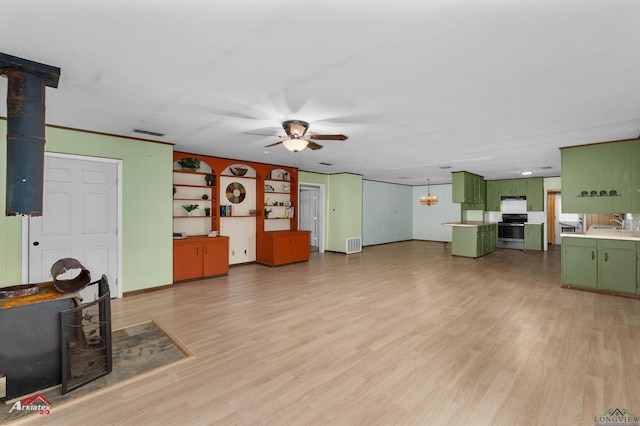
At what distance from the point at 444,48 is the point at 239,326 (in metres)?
3.42

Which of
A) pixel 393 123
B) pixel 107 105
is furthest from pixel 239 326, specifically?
pixel 393 123

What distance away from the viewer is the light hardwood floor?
2035mm

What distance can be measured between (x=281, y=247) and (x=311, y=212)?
107 inches

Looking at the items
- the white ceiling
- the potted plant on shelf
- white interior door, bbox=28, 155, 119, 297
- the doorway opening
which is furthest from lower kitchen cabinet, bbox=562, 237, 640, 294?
white interior door, bbox=28, 155, 119, 297

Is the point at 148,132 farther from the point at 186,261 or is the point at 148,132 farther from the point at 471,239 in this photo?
the point at 471,239

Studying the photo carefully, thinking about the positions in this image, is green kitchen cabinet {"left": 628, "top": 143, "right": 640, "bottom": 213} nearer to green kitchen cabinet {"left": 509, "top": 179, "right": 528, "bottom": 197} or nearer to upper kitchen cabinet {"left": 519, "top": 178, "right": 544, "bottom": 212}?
upper kitchen cabinet {"left": 519, "top": 178, "right": 544, "bottom": 212}

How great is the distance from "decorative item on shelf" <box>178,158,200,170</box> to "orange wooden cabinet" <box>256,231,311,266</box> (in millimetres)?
2174

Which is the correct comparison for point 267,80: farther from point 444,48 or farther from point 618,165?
point 618,165

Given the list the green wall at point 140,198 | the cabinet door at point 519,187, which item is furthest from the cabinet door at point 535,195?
the green wall at point 140,198

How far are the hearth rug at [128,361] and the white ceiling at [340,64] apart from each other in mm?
2569

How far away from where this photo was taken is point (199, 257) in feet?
18.6

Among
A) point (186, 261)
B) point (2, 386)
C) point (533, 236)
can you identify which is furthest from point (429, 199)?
point (2, 386)

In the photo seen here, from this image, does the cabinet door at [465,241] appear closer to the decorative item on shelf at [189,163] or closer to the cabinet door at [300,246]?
the cabinet door at [300,246]

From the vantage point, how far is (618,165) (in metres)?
4.73
